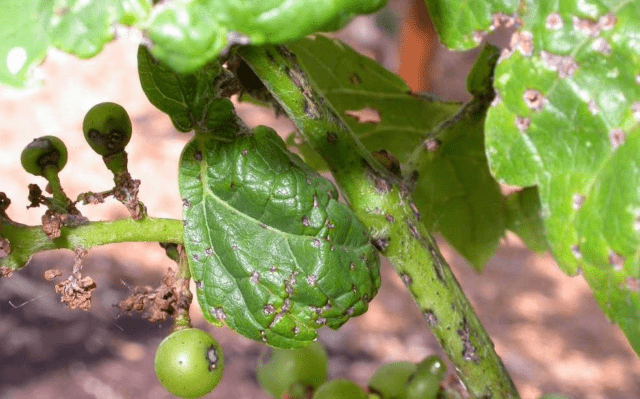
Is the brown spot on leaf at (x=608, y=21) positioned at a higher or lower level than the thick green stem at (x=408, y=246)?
higher

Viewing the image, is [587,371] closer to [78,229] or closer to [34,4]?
[78,229]

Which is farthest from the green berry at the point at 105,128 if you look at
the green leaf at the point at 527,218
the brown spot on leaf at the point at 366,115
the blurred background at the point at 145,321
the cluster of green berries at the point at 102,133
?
the blurred background at the point at 145,321

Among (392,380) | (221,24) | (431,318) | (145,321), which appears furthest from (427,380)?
(145,321)

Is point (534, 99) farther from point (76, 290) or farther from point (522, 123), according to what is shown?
point (76, 290)

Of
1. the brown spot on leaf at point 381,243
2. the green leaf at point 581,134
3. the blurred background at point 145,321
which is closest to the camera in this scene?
the green leaf at point 581,134

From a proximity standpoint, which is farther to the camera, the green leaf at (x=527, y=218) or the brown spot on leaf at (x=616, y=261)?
the green leaf at (x=527, y=218)

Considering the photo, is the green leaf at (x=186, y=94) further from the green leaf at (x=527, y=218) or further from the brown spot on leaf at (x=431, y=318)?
the green leaf at (x=527, y=218)
